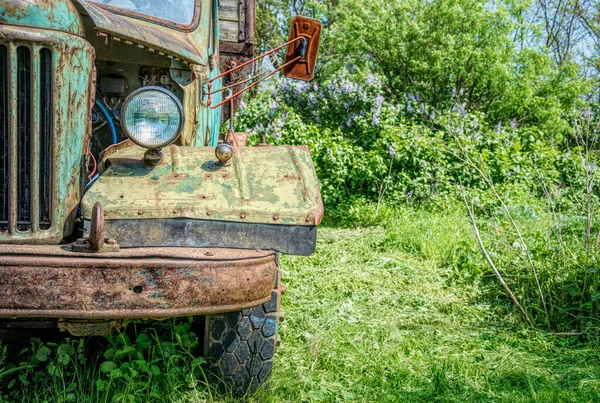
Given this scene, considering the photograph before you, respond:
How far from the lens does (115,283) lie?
2.24 metres

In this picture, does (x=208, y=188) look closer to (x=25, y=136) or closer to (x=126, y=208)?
(x=126, y=208)

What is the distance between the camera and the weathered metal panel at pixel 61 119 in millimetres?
2432

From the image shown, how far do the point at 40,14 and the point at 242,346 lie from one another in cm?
163

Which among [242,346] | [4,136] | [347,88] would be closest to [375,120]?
[347,88]

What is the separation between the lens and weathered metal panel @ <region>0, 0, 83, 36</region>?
7.87 feet

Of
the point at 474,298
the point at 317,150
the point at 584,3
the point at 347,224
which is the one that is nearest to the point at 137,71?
the point at 474,298

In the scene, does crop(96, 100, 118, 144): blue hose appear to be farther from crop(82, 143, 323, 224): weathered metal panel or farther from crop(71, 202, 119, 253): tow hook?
crop(71, 202, 119, 253): tow hook

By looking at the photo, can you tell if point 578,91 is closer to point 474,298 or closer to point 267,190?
point 474,298

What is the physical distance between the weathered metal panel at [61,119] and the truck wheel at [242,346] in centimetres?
82

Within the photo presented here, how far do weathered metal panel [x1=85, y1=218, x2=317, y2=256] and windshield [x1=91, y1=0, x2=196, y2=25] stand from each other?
165cm

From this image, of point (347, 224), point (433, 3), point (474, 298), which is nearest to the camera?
point (474, 298)

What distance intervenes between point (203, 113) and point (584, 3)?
49.4ft

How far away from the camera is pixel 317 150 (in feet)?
27.8

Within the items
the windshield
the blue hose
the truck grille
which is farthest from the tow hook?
the windshield
